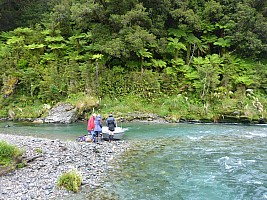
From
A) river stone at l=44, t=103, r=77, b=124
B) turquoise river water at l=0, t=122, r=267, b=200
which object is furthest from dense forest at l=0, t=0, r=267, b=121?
turquoise river water at l=0, t=122, r=267, b=200

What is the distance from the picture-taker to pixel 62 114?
23.6 m

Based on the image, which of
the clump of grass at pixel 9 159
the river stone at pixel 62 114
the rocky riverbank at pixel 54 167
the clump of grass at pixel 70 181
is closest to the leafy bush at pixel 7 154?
the clump of grass at pixel 9 159

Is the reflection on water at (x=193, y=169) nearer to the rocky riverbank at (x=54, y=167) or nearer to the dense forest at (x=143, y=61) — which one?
the rocky riverbank at (x=54, y=167)

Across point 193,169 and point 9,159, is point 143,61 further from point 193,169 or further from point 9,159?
point 9,159

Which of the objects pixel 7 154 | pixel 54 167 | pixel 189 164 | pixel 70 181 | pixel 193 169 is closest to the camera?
pixel 70 181

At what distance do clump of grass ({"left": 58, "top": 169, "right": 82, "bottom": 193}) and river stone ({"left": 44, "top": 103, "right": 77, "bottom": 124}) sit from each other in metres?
14.1

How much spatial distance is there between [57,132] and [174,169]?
33.0 ft

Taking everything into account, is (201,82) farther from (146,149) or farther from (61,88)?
(146,149)

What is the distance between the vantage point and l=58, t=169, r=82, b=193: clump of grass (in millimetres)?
8742

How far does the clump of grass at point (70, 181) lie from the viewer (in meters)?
8.74

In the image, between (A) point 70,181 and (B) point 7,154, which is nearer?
(A) point 70,181

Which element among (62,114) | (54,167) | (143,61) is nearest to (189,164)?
(54,167)

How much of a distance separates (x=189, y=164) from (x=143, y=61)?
19.0 m

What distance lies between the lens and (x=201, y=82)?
26.8m
